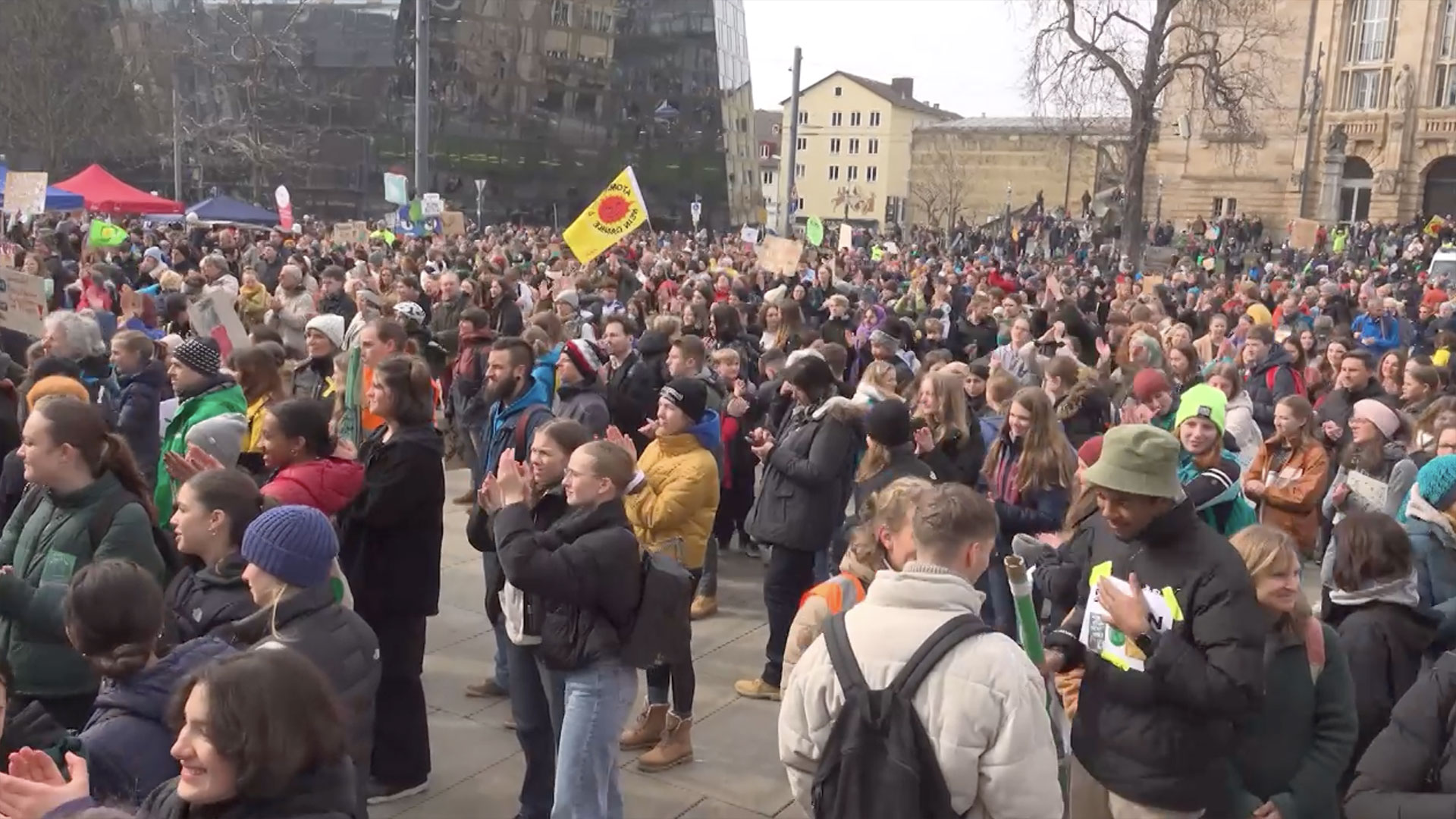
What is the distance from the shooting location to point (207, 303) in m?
8.61

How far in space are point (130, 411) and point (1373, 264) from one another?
103 feet

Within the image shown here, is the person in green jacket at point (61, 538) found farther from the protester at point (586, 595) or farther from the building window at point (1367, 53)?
the building window at point (1367, 53)

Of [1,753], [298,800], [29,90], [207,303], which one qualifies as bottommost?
[1,753]

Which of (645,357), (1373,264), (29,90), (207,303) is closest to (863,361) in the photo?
(645,357)

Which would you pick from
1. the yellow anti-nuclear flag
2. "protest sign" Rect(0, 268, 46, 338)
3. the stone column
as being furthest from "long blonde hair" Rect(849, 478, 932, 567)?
the stone column

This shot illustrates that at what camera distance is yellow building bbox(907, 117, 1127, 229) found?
8806 cm

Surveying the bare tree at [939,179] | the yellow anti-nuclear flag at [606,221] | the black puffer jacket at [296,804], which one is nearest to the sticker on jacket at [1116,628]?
the black puffer jacket at [296,804]

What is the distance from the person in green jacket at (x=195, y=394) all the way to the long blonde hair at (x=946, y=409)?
3411 mm

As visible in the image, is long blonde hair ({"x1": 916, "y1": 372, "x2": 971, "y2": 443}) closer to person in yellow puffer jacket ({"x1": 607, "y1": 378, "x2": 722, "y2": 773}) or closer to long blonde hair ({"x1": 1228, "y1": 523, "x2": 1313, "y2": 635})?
person in yellow puffer jacket ({"x1": 607, "y1": 378, "x2": 722, "y2": 773})

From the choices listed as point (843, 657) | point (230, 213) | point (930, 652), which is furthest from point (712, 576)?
point (230, 213)

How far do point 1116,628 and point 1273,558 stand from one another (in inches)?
20.7

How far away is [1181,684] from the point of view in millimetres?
2984

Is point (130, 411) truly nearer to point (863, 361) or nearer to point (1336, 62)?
point (863, 361)

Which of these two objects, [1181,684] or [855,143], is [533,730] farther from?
[855,143]
